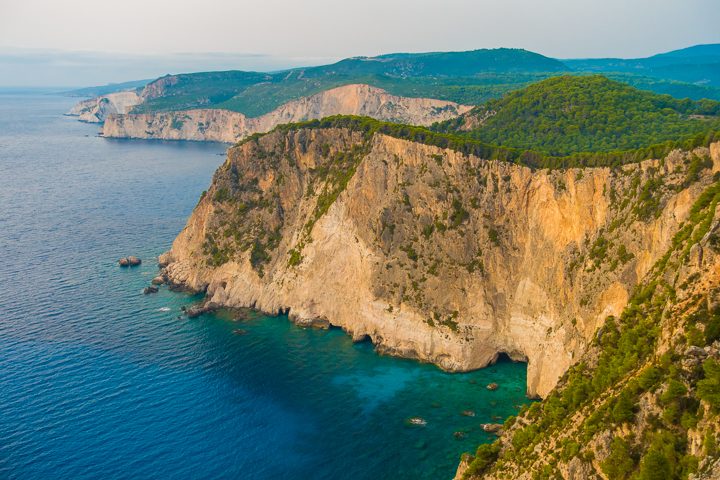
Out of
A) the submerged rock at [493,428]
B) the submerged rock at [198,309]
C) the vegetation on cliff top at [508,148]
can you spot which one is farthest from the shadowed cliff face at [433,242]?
the submerged rock at [493,428]

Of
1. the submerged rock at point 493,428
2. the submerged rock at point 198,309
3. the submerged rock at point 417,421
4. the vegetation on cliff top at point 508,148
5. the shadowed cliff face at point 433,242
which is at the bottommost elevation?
the submerged rock at point 417,421

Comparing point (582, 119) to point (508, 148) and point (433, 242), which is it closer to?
point (508, 148)

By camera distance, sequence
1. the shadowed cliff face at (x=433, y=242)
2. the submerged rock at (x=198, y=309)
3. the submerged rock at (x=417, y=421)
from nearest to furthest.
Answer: the submerged rock at (x=417, y=421)
the shadowed cliff face at (x=433, y=242)
the submerged rock at (x=198, y=309)

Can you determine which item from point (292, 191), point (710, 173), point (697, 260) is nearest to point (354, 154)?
point (292, 191)

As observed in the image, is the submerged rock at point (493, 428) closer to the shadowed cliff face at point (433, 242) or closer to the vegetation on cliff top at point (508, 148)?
the shadowed cliff face at point (433, 242)

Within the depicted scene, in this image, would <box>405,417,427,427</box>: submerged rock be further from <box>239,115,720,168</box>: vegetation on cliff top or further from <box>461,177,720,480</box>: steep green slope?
<box>239,115,720,168</box>: vegetation on cliff top

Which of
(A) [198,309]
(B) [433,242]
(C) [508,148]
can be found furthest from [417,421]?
(A) [198,309]
